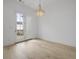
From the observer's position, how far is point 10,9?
5.31 m

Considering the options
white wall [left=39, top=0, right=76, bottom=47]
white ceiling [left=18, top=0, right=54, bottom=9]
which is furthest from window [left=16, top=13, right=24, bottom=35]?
white wall [left=39, top=0, right=76, bottom=47]

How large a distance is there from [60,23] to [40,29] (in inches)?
97.3

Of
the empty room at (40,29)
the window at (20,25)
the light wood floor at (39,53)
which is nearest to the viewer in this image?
→ the light wood floor at (39,53)

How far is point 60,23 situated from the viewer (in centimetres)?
596

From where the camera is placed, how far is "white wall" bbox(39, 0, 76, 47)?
5207 millimetres

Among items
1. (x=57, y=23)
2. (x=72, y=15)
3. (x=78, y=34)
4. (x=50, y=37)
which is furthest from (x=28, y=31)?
(x=78, y=34)

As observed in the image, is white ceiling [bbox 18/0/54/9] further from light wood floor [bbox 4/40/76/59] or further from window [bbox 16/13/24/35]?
light wood floor [bbox 4/40/76/59]

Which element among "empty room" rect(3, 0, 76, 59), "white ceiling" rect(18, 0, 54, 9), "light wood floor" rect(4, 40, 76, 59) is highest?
"white ceiling" rect(18, 0, 54, 9)

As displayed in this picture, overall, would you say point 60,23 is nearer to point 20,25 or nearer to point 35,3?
point 35,3

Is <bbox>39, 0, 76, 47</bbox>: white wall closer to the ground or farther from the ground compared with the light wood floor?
farther from the ground

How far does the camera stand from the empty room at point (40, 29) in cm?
429

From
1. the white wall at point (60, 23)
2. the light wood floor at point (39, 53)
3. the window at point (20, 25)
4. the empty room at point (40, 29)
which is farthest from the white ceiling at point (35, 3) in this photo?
the light wood floor at point (39, 53)

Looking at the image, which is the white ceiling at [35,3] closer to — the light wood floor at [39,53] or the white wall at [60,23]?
the white wall at [60,23]

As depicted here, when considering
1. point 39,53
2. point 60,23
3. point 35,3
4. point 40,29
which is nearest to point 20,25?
point 40,29
